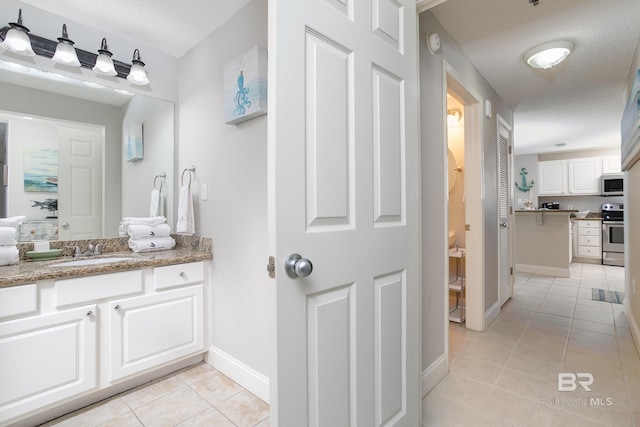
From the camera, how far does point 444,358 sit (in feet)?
6.79

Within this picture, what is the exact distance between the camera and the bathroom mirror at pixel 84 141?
1.88 metres

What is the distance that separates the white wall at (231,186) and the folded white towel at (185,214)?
82mm

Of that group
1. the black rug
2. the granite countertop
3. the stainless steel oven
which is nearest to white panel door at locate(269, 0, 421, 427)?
the granite countertop

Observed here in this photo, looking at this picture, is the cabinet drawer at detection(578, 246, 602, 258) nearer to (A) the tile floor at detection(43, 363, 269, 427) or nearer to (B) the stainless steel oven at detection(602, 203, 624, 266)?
(B) the stainless steel oven at detection(602, 203, 624, 266)

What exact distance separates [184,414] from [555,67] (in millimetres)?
3758

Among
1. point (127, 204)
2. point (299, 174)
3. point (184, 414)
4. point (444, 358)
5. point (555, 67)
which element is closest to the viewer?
point (299, 174)

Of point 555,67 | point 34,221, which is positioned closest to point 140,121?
point 34,221

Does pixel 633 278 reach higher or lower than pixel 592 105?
lower

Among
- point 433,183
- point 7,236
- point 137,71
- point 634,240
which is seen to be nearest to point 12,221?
point 7,236

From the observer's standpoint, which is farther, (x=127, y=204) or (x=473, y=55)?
(x=473, y=55)

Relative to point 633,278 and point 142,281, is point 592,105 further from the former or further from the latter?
point 142,281

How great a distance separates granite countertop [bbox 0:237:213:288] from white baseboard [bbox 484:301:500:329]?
2485 millimetres

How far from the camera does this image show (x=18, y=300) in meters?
1.47

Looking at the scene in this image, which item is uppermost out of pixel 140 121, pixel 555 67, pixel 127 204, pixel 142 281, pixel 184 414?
pixel 555 67
